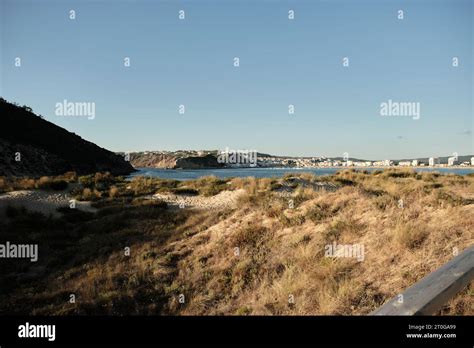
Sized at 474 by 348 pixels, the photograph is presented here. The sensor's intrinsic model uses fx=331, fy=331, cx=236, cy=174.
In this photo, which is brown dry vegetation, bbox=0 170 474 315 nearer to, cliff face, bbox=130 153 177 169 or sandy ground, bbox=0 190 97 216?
sandy ground, bbox=0 190 97 216

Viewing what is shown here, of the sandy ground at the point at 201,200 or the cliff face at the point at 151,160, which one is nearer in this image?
the sandy ground at the point at 201,200

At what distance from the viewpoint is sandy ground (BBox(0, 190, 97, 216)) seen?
71.5ft

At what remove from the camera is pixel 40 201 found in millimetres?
23875

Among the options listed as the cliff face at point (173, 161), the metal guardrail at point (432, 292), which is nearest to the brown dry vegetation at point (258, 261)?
the metal guardrail at point (432, 292)

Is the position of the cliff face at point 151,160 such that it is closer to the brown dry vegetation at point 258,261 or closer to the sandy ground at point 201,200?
the sandy ground at point 201,200

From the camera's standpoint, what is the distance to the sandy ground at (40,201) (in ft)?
71.5

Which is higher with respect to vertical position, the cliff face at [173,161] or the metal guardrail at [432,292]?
the cliff face at [173,161]

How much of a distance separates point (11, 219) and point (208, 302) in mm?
16338

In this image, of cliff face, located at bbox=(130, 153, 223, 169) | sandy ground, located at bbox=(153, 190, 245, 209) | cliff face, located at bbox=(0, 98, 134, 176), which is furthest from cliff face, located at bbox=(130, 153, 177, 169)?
sandy ground, located at bbox=(153, 190, 245, 209)

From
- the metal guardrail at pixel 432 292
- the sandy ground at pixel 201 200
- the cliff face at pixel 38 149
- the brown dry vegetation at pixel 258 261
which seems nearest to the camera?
the metal guardrail at pixel 432 292

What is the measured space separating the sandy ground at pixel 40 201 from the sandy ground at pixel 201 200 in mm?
5756

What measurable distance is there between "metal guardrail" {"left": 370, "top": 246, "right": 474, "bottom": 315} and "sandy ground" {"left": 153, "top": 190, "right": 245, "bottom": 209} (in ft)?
63.2

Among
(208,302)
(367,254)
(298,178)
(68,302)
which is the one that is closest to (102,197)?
(298,178)

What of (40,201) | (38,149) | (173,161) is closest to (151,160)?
(173,161)
